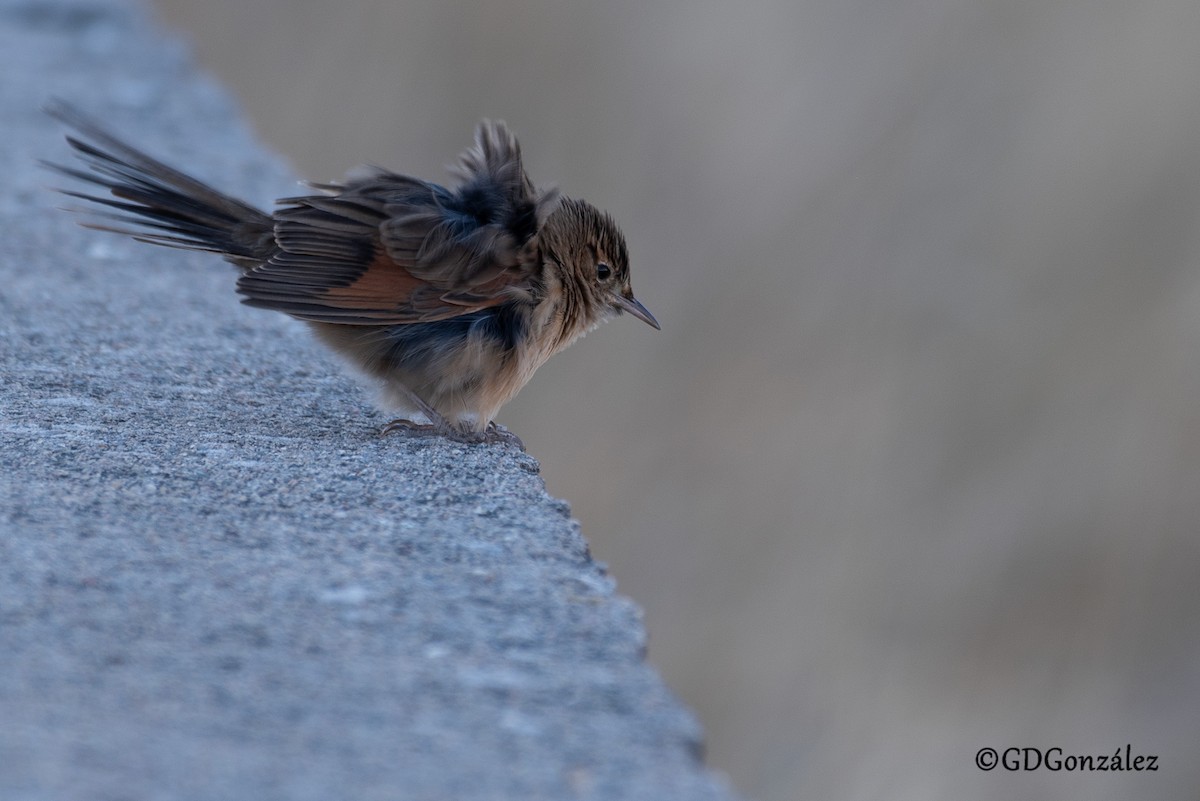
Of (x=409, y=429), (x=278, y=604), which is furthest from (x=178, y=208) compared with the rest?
(x=278, y=604)

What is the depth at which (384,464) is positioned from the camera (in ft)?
11.1

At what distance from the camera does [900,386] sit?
7.90 m

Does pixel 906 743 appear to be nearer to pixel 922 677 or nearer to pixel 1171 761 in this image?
pixel 922 677

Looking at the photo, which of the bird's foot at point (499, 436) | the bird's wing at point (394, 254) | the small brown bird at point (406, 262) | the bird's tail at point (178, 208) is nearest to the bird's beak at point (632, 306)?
the small brown bird at point (406, 262)

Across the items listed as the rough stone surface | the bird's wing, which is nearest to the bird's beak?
the bird's wing

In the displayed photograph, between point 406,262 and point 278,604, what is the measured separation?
1.72 m

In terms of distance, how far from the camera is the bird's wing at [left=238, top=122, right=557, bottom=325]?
3949 millimetres

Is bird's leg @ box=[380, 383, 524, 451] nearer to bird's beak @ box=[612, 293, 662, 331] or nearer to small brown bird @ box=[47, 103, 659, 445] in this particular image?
small brown bird @ box=[47, 103, 659, 445]

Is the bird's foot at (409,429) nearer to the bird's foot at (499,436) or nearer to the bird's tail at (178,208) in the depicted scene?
the bird's foot at (499,436)

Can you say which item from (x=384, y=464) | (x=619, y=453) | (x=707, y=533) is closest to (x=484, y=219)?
(x=384, y=464)

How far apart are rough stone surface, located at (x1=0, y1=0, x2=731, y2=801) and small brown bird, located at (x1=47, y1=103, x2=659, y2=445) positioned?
21cm

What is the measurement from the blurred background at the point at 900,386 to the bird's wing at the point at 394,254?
3.74m

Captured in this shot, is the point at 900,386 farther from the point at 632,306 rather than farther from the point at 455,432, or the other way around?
the point at 455,432

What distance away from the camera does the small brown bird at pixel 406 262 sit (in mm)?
4004
